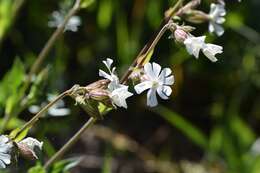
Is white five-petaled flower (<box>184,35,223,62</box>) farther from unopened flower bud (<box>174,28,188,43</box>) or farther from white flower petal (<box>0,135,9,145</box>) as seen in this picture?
white flower petal (<box>0,135,9,145</box>)

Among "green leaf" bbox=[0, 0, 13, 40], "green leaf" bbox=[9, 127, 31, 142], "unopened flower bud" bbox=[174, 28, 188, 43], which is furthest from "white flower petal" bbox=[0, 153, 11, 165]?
"green leaf" bbox=[0, 0, 13, 40]

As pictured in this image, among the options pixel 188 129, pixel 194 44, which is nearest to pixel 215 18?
pixel 194 44

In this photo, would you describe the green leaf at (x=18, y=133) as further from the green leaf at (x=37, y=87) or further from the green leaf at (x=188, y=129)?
the green leaf at (x=188, y=129)

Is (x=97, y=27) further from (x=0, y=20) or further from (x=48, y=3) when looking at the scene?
(x=0, y=20)

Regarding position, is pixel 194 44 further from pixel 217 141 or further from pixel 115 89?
pixel 217 141

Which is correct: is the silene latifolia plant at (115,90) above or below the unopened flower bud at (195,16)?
above

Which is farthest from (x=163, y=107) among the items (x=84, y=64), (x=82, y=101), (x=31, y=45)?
(x=82, y=101)

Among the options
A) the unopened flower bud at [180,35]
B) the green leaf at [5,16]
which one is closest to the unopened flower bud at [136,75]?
the unopened flower bud at [180,35]
